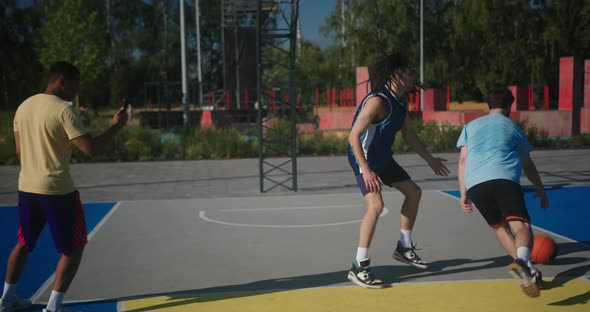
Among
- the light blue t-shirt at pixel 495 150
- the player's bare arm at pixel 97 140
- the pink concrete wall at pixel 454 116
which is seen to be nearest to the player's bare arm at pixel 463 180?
the light blue t-shirt at pixel 495 150

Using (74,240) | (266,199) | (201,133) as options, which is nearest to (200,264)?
(74,240)

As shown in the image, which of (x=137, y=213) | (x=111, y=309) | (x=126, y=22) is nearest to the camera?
(x=111, y=309)

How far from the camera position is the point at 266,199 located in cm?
1093

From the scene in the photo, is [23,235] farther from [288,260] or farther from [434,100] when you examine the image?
[434,100]

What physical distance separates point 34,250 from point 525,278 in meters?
5.16

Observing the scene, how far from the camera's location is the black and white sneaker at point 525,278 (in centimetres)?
465

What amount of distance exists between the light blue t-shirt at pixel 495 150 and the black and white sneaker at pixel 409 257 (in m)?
1.13

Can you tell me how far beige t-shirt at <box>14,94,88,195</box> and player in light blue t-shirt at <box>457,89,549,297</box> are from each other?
3034 millimetres

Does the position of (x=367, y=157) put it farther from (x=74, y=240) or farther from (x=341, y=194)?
(x=341, y=194)

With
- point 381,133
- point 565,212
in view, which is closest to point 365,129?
point 381,133

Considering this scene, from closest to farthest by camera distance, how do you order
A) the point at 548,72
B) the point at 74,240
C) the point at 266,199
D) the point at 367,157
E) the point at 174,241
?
1. the point at 74,240
2. the point at 367,157
3. the point at 174,241
4. the point at 266,199
5. the point at 548,72

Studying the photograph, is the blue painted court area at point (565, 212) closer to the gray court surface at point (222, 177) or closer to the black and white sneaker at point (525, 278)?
the gray court surface at point (222, 177)

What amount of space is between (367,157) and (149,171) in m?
10.8

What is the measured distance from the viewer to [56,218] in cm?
445
